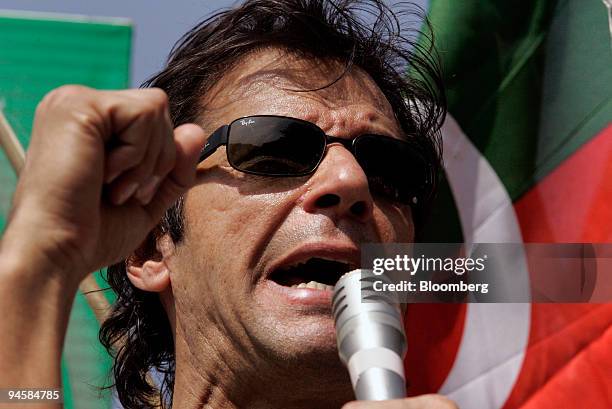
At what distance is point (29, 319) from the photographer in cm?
158

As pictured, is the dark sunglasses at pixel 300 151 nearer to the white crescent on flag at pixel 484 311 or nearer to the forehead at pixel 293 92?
the forehead at pixel 293 92

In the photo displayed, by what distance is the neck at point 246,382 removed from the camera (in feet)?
8.18

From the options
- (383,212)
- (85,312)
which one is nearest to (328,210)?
(383,212)

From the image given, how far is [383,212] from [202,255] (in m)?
0.48

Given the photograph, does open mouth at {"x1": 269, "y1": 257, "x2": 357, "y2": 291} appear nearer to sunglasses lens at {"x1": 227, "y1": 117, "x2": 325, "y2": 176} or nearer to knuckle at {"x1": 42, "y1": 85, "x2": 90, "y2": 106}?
sunglasses lens at {"x1": 227, "y1": 117, "x2": 325, "y2": 176}

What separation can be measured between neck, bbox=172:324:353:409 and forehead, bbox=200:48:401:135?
64 cm

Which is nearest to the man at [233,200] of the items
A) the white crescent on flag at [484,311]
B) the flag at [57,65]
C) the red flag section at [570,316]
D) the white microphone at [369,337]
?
the white microphone at [369,337]

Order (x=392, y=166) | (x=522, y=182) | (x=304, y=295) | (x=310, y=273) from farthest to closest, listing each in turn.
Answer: (x=522, y=182)
(x=392, y=166)
(x=310, y=273)
(x=304, y=295)

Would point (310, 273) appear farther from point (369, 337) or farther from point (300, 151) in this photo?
point (369, 337)

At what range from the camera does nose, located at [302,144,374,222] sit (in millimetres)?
2471

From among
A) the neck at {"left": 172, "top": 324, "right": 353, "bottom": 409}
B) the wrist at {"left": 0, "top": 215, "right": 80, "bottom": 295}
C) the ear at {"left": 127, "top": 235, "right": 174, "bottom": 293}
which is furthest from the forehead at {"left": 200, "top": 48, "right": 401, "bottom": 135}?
the wrist at {"left": 0, "top": 215, "right": 80, "bottom": 295}

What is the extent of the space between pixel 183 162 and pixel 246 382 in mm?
1058

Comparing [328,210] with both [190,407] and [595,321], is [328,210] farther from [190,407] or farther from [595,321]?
[595,321]

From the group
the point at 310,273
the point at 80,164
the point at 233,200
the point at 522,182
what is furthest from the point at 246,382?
the point at 522,182
